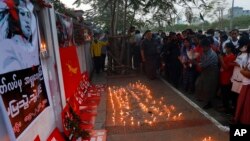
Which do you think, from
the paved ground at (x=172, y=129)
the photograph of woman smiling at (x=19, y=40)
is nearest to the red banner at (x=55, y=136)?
the paved ground at (x=172, y=129)

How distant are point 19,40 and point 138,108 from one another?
5.12 metres

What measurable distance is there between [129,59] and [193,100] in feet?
22.8

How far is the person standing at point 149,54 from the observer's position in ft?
43.9

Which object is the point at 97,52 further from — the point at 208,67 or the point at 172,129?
the point at 172,129

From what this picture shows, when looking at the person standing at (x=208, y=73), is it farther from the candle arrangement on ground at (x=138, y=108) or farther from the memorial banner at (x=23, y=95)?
the memorial banner at (x=23, y=95)

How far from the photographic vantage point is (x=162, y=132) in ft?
22.1

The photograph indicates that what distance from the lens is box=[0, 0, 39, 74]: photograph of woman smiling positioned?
3785mm

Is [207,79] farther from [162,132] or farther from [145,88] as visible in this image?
[145,88]

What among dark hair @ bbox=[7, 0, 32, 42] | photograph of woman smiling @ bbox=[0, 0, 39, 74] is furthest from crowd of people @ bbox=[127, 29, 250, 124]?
dark hair @ bbox=[7, 0, 32, 42]

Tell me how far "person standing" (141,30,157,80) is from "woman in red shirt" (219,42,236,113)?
216 inches

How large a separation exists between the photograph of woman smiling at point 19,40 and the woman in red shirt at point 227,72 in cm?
451

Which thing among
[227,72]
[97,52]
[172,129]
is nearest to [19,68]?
[172,129]

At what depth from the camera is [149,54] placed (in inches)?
534

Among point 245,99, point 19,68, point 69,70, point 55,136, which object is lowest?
point 55,136
